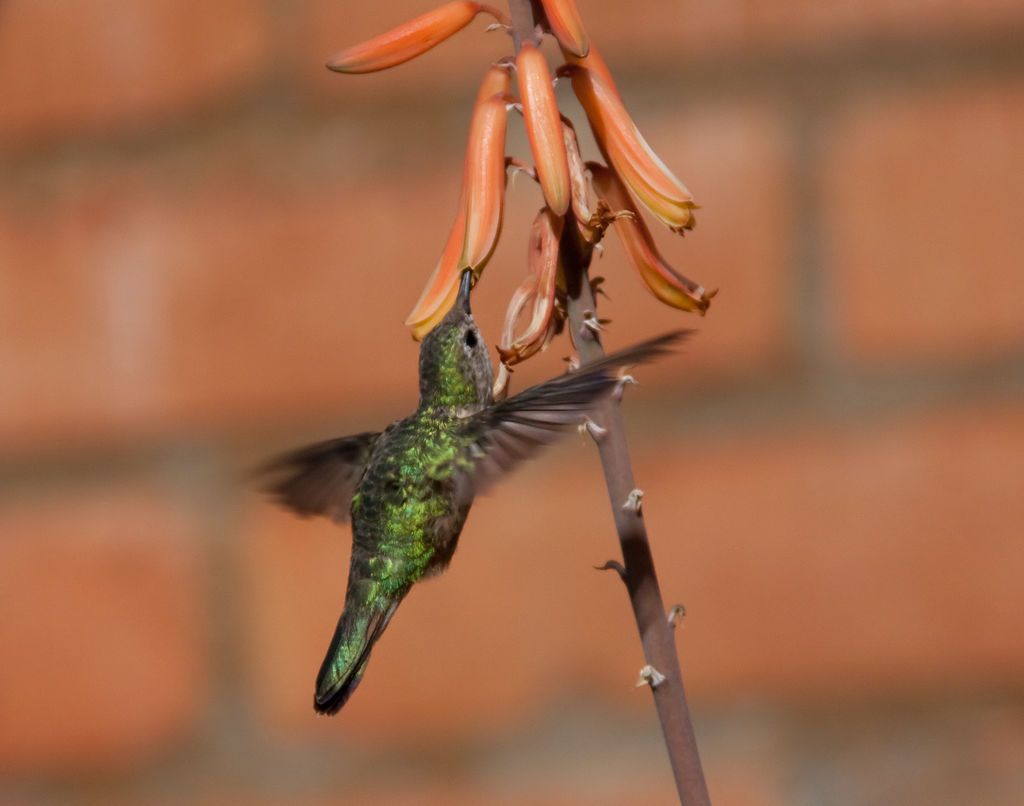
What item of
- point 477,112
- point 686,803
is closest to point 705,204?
point 477,112

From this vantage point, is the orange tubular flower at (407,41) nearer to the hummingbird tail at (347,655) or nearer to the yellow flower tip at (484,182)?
the yellow flower tip at (484,182)

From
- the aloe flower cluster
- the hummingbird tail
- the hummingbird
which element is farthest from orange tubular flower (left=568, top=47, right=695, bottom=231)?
the hummingbird tail

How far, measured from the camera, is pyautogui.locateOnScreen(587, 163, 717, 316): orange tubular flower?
39 centimetres

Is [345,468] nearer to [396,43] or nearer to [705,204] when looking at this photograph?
[396,43]

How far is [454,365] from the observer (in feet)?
1.77

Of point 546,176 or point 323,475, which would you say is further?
point 323,475

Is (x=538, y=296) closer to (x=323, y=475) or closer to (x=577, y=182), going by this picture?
(x=577, y=182)

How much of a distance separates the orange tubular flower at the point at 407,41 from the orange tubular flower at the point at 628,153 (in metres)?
0.04

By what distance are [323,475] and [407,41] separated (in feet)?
0.80

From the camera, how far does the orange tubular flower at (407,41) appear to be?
0.40 meters

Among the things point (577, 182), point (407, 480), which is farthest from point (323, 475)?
point (577, 182)

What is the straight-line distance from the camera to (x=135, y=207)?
1105mm

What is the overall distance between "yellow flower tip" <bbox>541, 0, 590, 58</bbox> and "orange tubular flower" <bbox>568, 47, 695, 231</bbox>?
0.03 m

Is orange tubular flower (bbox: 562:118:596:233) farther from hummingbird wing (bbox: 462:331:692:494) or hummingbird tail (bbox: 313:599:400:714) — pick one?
hummingbird tail (bbox: 313:599:400:714)
